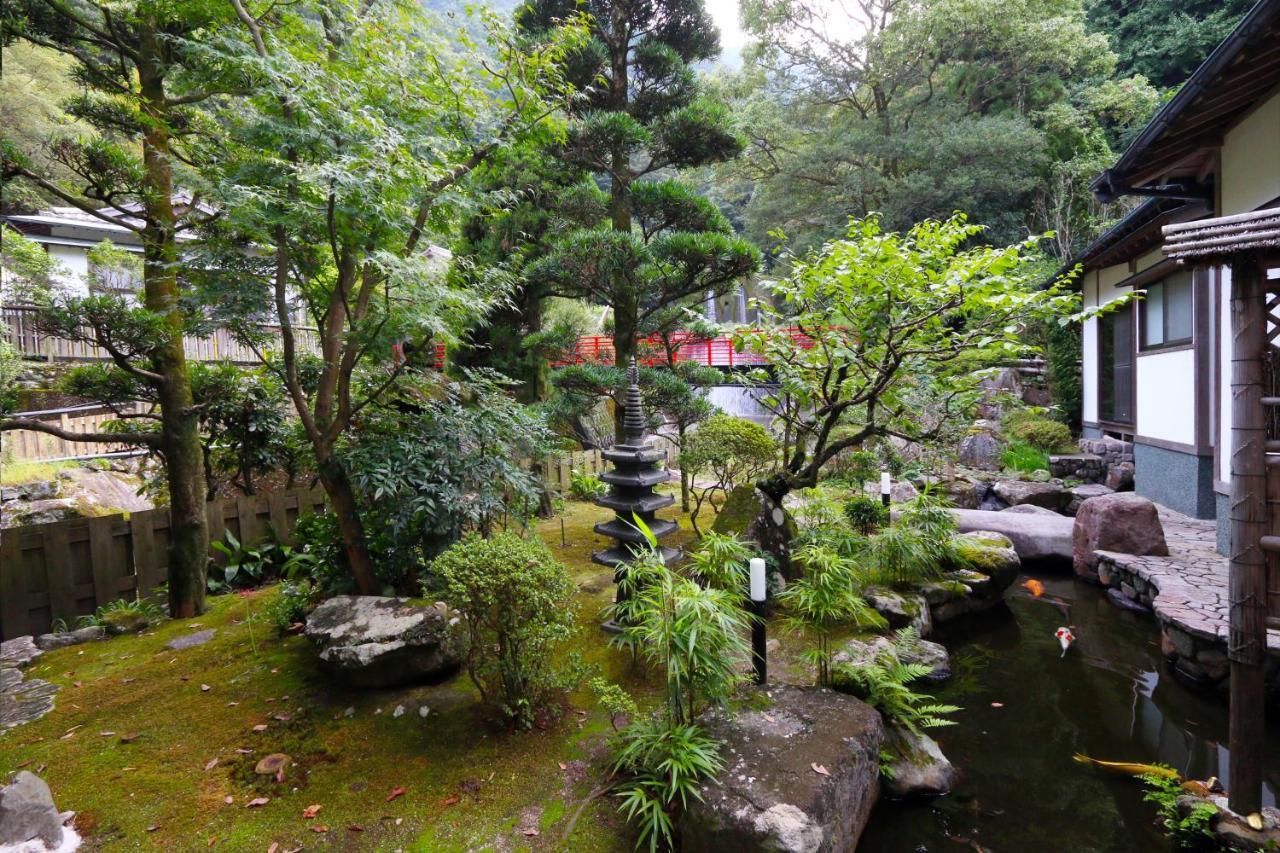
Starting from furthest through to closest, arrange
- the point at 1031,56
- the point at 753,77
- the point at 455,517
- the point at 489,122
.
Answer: the point at 753,77, the point at 1031,56, the point at 489,122, the point at 455,517

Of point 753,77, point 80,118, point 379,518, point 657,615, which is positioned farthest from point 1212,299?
point 753,77

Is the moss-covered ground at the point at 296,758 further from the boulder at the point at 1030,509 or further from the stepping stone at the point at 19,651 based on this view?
the boulder at the point at 1030,509

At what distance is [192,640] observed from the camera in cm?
499

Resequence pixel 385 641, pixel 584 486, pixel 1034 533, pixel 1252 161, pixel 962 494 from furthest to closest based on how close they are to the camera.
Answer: pixel 584 486
pixel 962 494
pixel 1034 533
pixel 1252 161
pixel 385 641

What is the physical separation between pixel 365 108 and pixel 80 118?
304 centimetres

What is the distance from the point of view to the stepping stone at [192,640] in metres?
4.89

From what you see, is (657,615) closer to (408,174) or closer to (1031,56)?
(408,174)

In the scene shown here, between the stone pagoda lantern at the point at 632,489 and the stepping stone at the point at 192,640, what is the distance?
3.34 metres

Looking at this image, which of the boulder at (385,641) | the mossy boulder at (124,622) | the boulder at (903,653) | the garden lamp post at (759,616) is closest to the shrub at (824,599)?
the boulder at (903,653)

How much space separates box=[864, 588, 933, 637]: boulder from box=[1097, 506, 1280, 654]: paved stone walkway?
6.42 ft

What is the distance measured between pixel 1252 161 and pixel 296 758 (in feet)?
32.5

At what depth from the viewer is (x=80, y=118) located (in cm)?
500

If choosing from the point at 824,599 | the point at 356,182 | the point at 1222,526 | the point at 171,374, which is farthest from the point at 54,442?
the point at 1222,526

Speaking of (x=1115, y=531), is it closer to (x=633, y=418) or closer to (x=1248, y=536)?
(x=1248, y=536)
